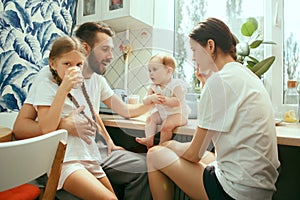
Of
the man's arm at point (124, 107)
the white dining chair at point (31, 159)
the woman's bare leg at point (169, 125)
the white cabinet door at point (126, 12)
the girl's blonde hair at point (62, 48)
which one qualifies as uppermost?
the white cabinet door at point (126, 12)

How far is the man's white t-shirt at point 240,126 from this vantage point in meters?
0.85

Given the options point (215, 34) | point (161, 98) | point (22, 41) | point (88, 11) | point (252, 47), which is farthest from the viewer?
point (88, 11)

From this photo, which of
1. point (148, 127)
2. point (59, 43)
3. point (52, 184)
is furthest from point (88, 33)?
point (52, 184)

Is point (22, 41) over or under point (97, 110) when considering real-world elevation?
over

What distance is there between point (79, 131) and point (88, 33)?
40 centimetres

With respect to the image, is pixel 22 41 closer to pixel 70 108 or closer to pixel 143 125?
pixel 70 108

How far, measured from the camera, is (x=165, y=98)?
2.56 feet

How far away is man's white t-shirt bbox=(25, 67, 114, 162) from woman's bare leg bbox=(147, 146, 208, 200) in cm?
28

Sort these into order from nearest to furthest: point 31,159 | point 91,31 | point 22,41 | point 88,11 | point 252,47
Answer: point 31,159, point 91,31, point 252,47, point 22,41, point 88,11

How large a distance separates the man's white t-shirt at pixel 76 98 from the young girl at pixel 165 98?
278 millimetres

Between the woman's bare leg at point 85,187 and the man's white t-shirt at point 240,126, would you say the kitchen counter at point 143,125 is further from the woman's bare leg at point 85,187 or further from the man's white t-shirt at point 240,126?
the woman's bare leg at point 85,187

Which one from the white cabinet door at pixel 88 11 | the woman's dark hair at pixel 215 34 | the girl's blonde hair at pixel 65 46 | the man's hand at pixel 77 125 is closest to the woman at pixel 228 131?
the woman's dark hair at pixel 215 34

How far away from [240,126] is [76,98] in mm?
654

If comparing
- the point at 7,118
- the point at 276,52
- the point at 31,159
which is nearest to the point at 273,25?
the point at 276,52
